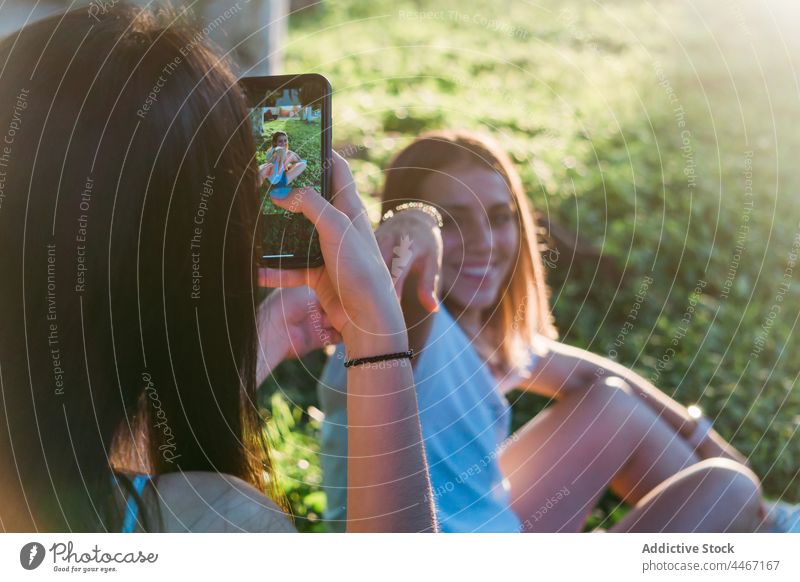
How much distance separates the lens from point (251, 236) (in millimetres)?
691

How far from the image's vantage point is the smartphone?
667 millimetres

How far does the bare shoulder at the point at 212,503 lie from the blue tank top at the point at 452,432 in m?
0.25

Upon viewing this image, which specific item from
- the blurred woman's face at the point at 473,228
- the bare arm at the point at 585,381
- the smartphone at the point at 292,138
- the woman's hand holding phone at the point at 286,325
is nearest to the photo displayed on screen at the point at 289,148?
the smartphone at the point at 292,138

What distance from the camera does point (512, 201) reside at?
102 centimetres

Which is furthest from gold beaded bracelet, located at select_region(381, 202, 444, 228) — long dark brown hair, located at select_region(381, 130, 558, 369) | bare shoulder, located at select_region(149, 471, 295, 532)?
bare shoulder, located at select_region(149, 471, 295, 532)

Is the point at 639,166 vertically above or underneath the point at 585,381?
above

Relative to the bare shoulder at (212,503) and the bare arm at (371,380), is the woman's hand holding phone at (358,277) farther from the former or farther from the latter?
the bare shoulder at (212,503)

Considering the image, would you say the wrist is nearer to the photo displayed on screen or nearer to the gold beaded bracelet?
the photo displayed on screen

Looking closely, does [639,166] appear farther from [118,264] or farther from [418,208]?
[118,264]

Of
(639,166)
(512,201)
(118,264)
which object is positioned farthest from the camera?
(639,166)

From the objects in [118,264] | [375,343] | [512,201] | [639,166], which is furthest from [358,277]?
[639,166]

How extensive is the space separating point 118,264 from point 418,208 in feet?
1.14

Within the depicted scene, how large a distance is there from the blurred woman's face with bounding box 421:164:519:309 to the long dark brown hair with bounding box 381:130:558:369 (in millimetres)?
12
